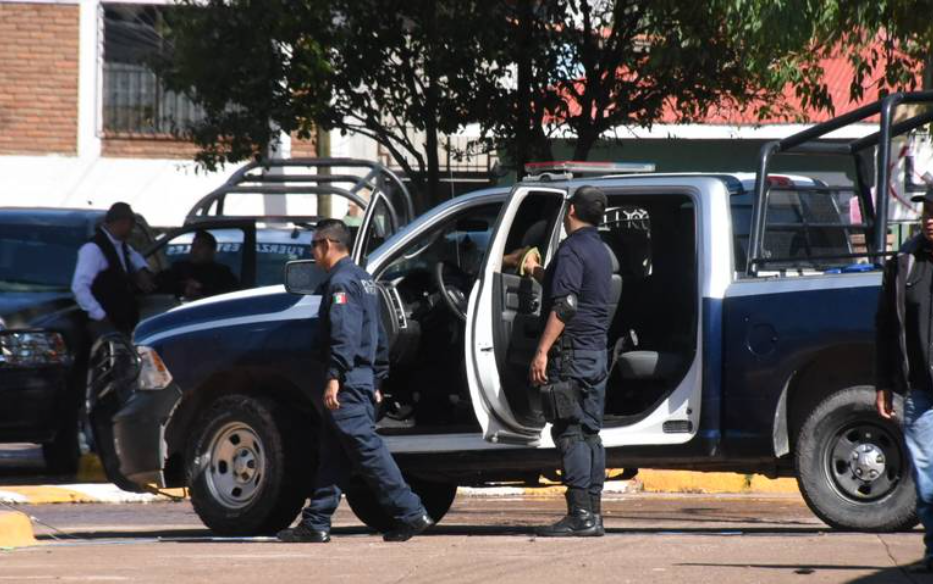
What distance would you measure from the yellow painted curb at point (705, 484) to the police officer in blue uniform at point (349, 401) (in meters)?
4.73

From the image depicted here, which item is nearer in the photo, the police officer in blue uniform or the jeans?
the jeans

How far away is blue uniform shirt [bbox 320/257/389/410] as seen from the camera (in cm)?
882

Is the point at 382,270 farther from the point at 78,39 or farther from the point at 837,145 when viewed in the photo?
the point at 78,39

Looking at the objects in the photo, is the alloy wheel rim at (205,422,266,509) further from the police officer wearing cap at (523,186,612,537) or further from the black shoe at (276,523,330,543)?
the police officer wearing cap at (523,186,612,537)

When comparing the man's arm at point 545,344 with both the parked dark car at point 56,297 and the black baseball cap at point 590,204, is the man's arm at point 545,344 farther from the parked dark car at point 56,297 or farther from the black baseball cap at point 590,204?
the parked dark car at point 56,297

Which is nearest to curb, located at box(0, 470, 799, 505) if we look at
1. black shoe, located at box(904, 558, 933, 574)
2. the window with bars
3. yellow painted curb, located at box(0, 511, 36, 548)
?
yellow painted curb, located at box(0, 511, 36, 548)

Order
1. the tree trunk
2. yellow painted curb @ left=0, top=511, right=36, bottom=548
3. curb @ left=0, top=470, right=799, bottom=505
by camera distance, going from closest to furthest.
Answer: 1. yellow painted curb @ left=0, top=511, right=36, bottom=548
2. curb @ left=0, top=470, right=799, bottom=505
3. the tree trunk

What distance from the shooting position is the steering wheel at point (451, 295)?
9539 mm

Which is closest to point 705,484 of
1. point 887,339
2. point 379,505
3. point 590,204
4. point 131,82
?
point 379,505

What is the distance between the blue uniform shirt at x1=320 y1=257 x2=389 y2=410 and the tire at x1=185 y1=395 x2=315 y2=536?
0.70 meters

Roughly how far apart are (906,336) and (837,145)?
9.05 ft

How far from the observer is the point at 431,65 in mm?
15891

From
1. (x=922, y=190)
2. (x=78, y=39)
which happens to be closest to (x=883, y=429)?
(x=922, y=190)

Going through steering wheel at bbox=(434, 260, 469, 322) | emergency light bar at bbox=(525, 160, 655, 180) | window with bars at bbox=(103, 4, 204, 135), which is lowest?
steering wheel at bbox=(434, 260, 469, 322)
